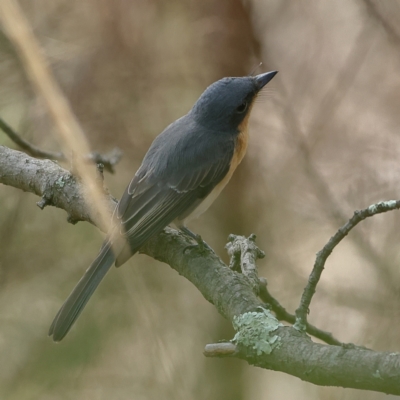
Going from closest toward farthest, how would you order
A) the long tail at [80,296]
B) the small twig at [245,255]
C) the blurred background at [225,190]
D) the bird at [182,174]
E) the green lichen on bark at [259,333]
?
the green lichen on bark at [259,333], the small twig at [245,255], the long tail at [80,296], the bird at [182,174], the blurred background at [225,190]

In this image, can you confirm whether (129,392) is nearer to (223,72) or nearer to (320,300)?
(320,300)

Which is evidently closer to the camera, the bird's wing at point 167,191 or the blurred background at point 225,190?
the bird's wing at point 167,191

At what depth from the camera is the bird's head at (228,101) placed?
157 inches

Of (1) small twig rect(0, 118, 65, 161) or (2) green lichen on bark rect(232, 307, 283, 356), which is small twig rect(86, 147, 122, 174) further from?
(2) green lichen on bark rect(232, 307, 283, 356)

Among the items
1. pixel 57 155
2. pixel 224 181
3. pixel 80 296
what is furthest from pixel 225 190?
pixel 80 296

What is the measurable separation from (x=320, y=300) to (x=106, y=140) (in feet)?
7.16

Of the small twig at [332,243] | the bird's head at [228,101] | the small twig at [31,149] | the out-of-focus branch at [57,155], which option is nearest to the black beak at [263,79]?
the bird's head at [228,101]

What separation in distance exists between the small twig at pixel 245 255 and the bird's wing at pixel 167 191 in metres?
0.47

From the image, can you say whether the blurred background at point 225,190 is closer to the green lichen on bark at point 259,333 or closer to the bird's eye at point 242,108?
the bird's eye at point 242,108

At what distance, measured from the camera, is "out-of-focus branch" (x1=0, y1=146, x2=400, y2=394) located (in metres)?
1.80

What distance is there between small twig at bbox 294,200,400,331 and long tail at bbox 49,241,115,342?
1.39 meters

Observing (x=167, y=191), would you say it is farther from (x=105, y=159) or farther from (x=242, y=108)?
(x=242, y=108)

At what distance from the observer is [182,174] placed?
3.81 meters

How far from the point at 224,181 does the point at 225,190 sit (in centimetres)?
114
